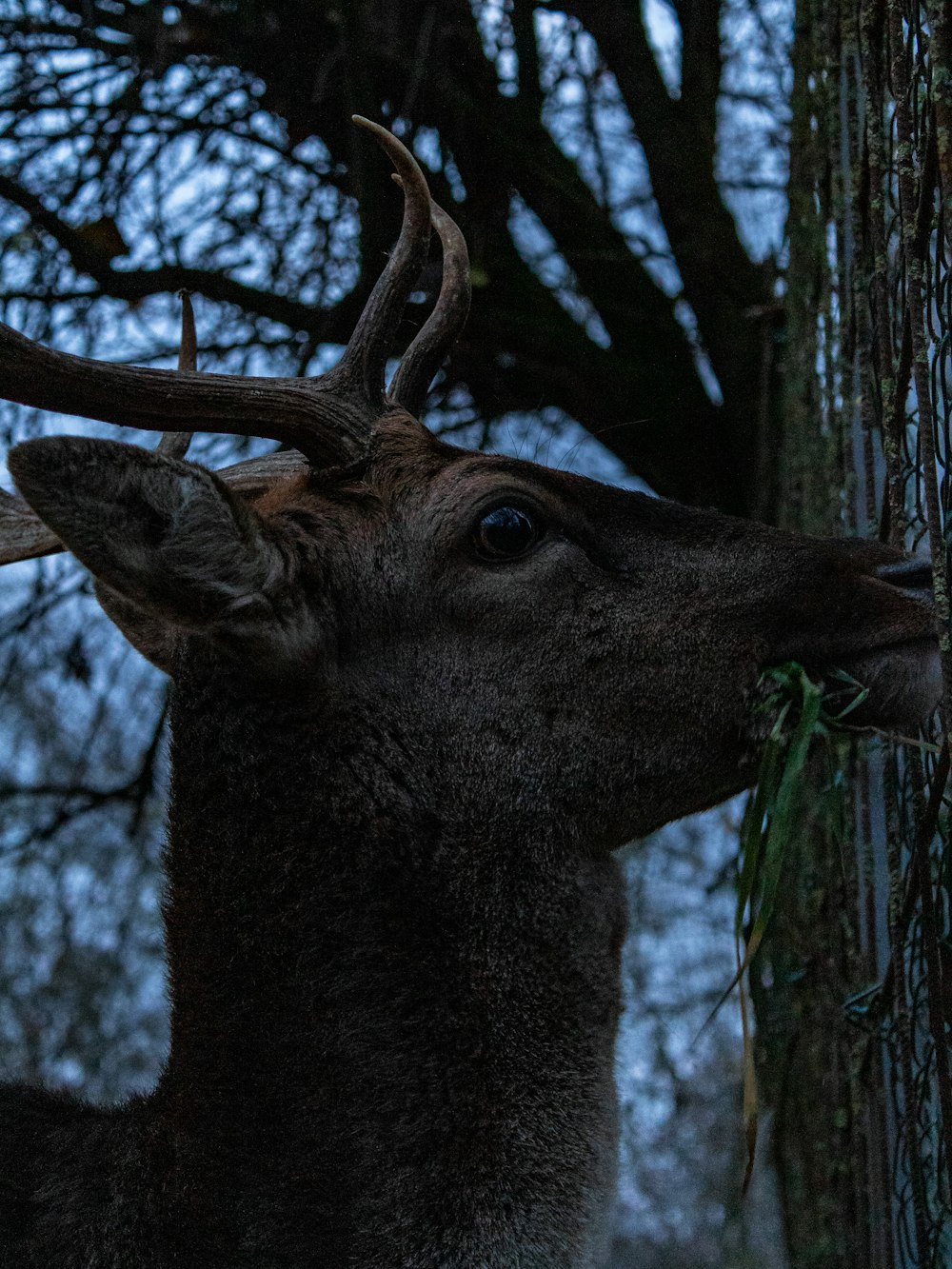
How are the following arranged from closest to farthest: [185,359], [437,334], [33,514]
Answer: [33,514] → [437,334] → [185,359]

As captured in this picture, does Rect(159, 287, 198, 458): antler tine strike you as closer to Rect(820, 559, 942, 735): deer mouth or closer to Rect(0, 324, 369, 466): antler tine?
Rect(0, 324, 369, 466): antler tine

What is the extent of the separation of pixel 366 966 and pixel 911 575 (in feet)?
4.82

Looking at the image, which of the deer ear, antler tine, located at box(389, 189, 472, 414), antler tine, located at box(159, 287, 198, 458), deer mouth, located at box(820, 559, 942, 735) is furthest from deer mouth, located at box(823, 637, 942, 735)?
antler tine, located at box(159, 287, 198, 458)

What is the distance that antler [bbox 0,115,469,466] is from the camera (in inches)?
122

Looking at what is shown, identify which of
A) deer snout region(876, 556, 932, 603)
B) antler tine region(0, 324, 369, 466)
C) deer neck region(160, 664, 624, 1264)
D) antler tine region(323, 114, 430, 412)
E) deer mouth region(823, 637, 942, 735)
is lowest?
deer neck region(160, 664, 624, 1264)

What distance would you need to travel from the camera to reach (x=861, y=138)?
3.84 meters

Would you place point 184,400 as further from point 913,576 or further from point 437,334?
point 913,576

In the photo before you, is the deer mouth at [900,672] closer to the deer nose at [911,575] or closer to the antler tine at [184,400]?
the deer nose at [911,575]

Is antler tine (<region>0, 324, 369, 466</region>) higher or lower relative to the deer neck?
higher

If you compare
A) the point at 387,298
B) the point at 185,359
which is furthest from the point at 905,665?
the point at 185,359

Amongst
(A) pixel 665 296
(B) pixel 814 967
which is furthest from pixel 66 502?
(A) pixel 665 296

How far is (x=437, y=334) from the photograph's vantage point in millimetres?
4156

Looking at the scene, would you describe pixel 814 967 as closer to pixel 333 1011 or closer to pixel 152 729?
pixel 333 1011

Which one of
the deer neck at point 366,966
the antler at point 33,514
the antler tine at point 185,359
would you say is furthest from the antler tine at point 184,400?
the antler tine at point 185,359
